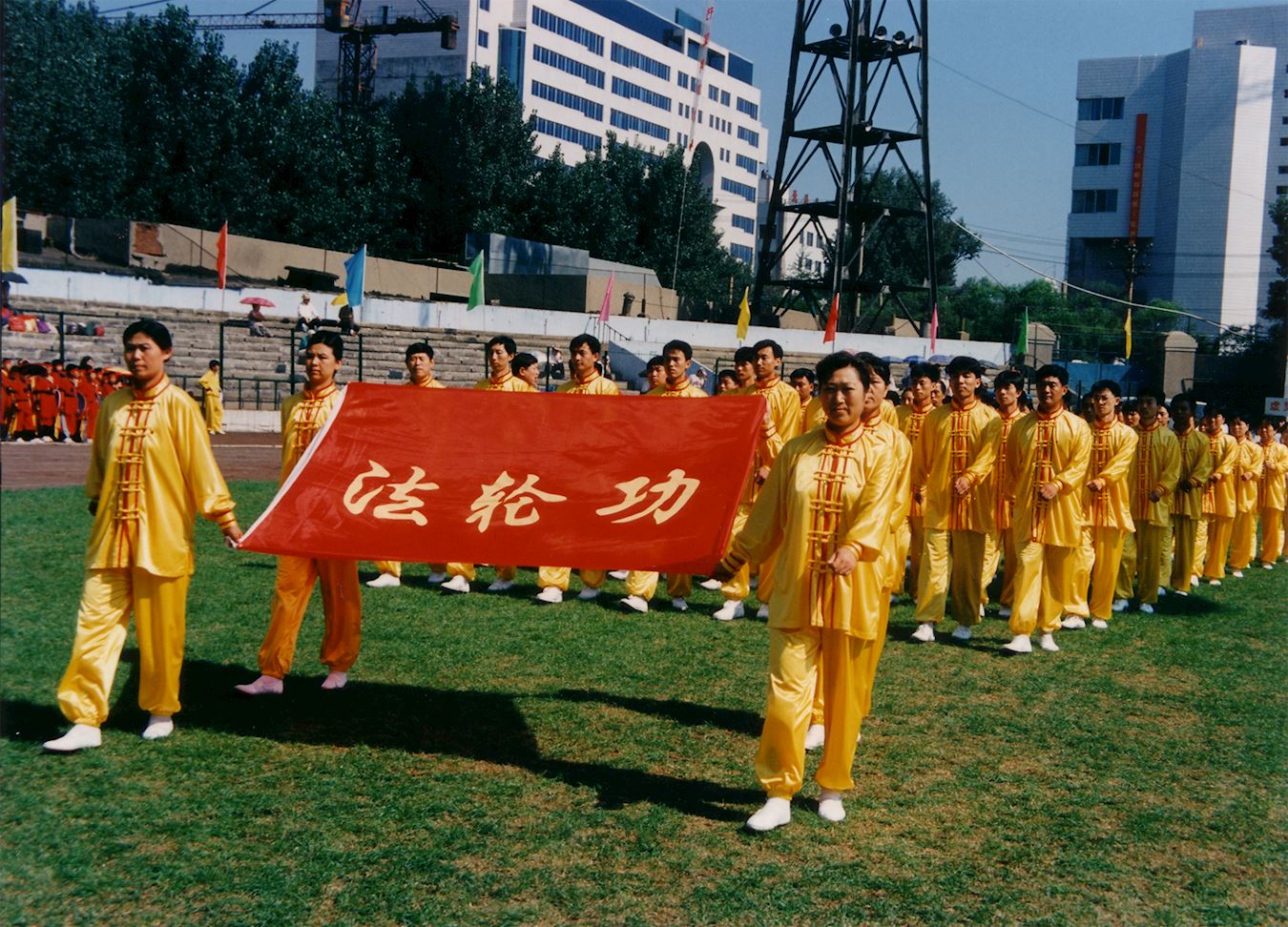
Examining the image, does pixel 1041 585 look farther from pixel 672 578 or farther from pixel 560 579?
pixel 560 579

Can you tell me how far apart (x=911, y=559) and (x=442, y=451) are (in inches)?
253

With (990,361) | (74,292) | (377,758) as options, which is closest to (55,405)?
(74,292)

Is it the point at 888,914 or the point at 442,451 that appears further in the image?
the point at 442,451

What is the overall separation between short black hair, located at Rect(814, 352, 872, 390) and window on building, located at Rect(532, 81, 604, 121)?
67.8 m

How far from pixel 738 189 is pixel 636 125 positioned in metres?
15.9

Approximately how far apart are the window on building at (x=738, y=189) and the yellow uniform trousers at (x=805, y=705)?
8960 cm

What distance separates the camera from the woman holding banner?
5.38m

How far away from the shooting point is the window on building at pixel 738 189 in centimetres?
9294

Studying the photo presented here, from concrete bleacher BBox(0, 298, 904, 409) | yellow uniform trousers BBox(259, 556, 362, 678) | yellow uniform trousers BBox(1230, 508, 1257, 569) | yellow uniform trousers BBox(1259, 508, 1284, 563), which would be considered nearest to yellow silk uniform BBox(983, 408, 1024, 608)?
yellow uniform trousers BBox(259, 556, 362, 678)

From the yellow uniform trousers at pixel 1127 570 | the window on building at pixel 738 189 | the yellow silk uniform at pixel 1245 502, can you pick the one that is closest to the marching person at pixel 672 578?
the yellow uniform trousers at pixel 1127 570

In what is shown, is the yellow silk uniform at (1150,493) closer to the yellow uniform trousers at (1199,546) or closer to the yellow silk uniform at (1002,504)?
the yellow uniform trousers at (1199,546)

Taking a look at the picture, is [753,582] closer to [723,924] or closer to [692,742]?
[692,742]

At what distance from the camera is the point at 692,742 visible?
→ 258 inches

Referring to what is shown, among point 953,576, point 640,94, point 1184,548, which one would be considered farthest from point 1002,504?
point 640,94
